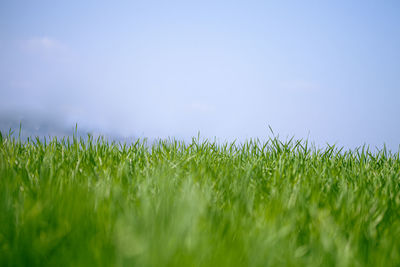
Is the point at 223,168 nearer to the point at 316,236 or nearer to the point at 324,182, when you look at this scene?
A: the point at 324,182

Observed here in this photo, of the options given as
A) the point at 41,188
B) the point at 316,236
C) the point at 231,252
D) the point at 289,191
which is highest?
the point at 289,191

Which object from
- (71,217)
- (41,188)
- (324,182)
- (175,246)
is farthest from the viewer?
(324,182)

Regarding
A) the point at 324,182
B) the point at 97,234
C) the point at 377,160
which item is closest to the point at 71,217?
the point at 97,234

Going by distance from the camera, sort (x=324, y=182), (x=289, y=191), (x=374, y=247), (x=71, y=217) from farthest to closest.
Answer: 1. (x=324, y=182)
2. (x=289, y=191)
3. (x=374, y=247)
4. (x=71, y=217)

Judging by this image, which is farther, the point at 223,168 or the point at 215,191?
the point at 223,168

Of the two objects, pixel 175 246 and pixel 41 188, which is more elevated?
pixel 41 188

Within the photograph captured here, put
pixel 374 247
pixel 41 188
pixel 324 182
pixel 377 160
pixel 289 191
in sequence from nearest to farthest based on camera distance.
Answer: pixel 374 247
pixel 41 188
pixel 289 191
pixel 324 182
pixel 377 160

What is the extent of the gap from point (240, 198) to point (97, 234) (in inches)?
44.6

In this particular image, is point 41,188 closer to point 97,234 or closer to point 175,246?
point 97,234

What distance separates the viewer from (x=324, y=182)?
134 inches

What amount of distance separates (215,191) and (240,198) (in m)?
0.40

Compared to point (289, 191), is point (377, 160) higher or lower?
higher

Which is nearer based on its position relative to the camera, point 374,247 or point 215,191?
point 374,247

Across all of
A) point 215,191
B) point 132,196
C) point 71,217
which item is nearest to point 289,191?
point 215,191
